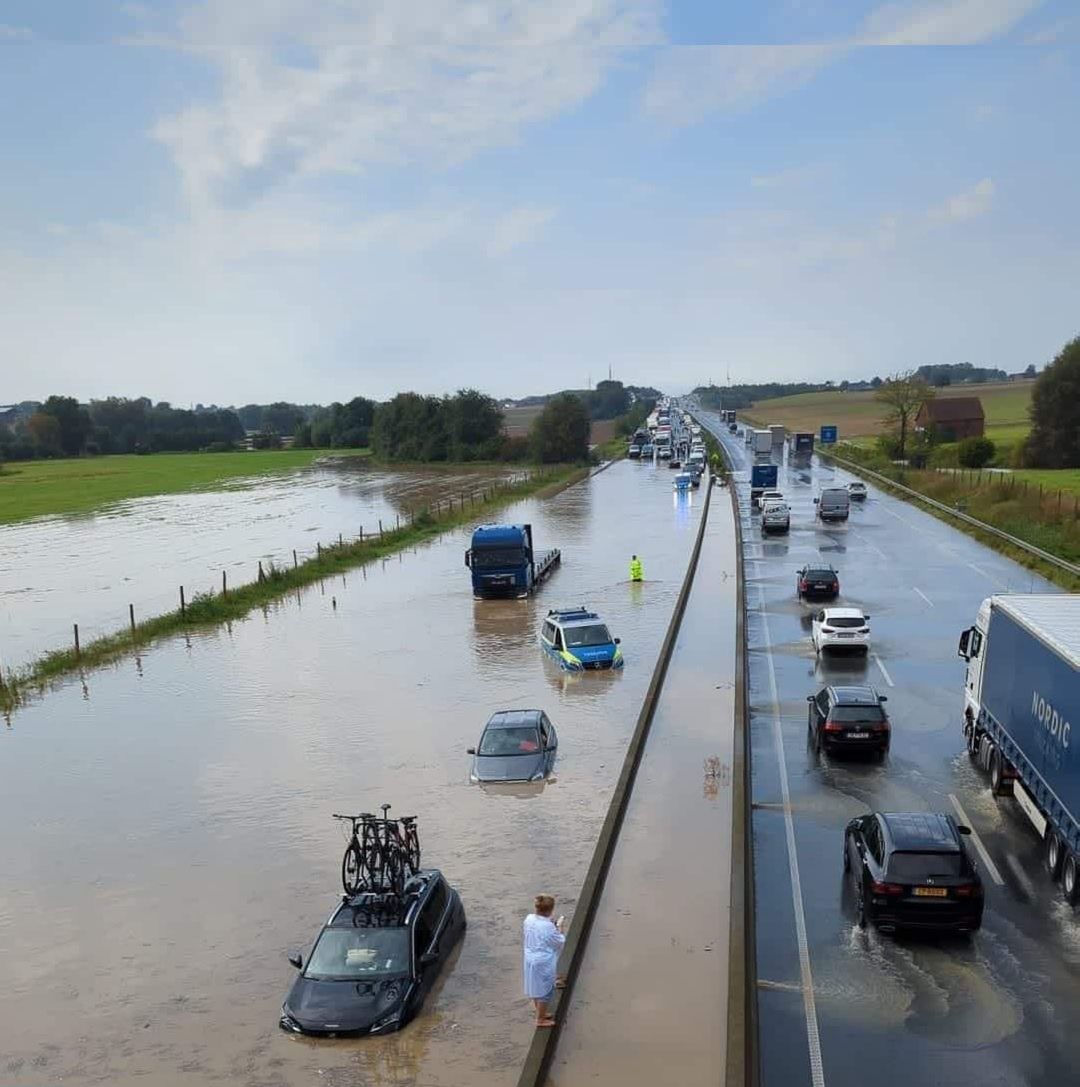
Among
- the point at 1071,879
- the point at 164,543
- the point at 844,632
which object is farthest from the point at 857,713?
the point at 164,543

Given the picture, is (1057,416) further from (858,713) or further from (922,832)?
(922,832)

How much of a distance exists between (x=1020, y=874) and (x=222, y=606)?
30.0 m

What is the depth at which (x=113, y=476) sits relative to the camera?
135m

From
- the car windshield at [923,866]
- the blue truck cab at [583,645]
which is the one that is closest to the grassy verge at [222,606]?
the blue truck cab at [583,645]

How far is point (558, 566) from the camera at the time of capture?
47.2 metres

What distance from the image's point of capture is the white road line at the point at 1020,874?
1474 centimetres

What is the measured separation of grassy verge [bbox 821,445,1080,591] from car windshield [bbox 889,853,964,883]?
1039 inches

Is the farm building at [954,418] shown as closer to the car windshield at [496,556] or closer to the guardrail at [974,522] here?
the guardrail at [974,522]

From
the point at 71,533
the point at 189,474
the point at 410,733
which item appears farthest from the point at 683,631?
the point at 189,474

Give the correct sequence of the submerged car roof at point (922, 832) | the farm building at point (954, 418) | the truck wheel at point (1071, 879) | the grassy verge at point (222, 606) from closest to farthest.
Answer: the submerged car roof at point (922, 832)
the truck wheel at point (1071, 879)
the grassy verge at point (222, 606)
the farm building at point (954, 418)

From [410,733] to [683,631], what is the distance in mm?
11845

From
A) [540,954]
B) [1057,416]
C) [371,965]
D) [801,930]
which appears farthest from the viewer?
[1057,416]

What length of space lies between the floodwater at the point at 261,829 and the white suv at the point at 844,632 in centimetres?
451

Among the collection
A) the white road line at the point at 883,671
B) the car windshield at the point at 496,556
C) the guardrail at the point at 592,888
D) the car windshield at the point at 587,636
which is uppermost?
the car windshield at the point at 496,556
